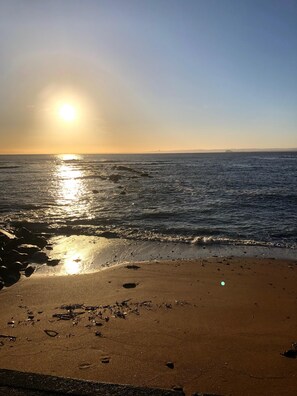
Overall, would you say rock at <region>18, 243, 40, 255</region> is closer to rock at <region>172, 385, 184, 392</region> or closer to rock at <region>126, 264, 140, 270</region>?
rock at <region>126, 264, 140, 270</region>

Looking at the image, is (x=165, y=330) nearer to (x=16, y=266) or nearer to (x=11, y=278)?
(x=11, y=278)

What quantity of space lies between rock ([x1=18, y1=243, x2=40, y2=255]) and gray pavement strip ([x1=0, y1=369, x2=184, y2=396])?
35.0 feet

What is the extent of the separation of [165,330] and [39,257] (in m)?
8.63

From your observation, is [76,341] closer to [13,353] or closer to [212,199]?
[13,353]

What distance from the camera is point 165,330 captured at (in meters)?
7.59

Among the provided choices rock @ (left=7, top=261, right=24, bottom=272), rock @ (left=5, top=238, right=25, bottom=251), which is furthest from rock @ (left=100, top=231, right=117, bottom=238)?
rock @ (left=7, top=261, right=24, bottom=272)

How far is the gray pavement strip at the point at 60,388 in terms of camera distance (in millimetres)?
4875

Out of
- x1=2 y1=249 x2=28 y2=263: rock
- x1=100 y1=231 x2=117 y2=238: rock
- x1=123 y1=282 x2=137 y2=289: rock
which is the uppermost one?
x1=2 y1=249 x2=28 y2=263: rock

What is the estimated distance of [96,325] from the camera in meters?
7.74

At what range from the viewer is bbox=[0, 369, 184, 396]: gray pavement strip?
16.0 ft

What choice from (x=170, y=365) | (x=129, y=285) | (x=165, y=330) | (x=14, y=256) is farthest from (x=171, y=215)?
(x=170, y=365)

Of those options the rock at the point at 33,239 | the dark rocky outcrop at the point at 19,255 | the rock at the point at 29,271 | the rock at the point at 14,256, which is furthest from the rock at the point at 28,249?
the rock at the point at 29,271

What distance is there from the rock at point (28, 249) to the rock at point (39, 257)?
0.57 meters

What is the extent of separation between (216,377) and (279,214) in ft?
66.8
